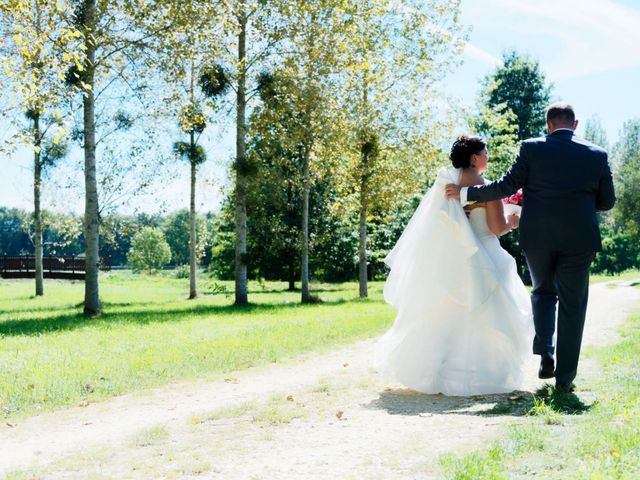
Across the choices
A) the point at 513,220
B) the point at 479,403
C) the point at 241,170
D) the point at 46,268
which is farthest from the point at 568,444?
the point at 46,268

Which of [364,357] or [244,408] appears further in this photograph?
[364,357]

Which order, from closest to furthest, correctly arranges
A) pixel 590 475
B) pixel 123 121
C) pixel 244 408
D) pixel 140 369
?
pixel 590 475
pixel 244 408
pixel 140 369
pixel 123 121

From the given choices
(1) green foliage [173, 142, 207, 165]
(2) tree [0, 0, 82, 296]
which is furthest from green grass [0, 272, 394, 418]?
(1) green foliage [173, 142, 207, 165]

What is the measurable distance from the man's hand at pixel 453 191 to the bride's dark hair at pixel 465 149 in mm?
299

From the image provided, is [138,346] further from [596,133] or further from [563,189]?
[596,133]

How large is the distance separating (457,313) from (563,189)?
1.67 metres

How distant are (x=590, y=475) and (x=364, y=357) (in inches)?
251

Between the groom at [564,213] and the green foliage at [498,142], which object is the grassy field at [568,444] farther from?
the green foliage at [498,142]

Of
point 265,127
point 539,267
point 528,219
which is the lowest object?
point 539,267

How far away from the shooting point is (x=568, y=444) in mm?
4270

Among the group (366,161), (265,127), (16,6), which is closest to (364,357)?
(16,6)

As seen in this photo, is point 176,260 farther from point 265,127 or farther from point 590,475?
point 590,475

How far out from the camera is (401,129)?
2544 cm

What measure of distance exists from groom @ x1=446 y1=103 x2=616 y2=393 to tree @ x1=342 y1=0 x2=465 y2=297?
60.1 ft
